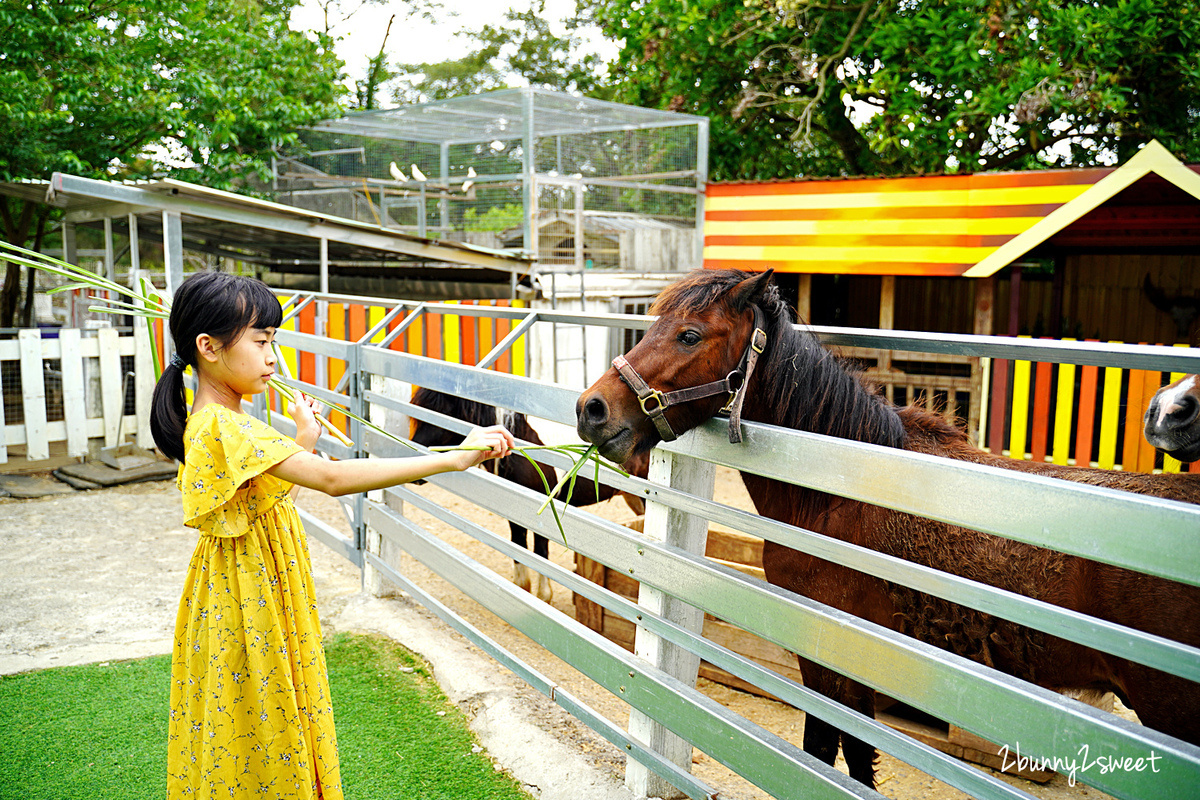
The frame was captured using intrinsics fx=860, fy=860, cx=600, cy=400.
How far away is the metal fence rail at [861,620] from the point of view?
1.51 m

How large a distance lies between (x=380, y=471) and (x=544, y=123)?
12.0 metres

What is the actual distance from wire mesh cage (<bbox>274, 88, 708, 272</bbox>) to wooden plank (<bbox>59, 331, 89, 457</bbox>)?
521 cm

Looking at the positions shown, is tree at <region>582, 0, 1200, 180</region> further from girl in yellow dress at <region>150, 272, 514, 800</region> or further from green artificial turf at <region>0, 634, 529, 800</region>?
girl in yellow dress at <region>150, 272, 514, 800</region>

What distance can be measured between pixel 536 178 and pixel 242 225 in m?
3.62

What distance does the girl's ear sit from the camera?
2123 mm

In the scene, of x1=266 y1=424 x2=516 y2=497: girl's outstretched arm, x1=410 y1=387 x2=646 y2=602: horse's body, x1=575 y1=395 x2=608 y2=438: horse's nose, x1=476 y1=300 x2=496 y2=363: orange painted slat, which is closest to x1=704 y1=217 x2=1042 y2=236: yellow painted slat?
x1=476 y1=300 x2=496 y2=363: orange painted slat

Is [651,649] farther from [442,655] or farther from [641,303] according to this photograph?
[641,303]

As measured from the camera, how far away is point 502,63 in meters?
30.6

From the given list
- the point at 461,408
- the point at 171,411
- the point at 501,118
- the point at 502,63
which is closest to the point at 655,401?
the point at 171,411

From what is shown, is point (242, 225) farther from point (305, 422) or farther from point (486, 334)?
point (305, 422)

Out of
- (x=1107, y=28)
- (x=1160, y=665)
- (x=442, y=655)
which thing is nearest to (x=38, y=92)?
(x=442, y=655)

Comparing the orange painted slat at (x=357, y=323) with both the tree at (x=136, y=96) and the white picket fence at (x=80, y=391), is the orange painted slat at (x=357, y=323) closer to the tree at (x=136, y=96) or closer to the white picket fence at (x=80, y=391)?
the white picket fence at (x=80, y=391)

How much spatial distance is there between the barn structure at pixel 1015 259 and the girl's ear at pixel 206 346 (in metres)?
5.39

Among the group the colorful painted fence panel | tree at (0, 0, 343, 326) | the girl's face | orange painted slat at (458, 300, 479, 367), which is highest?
tree at (0, 0, 343, 326)
